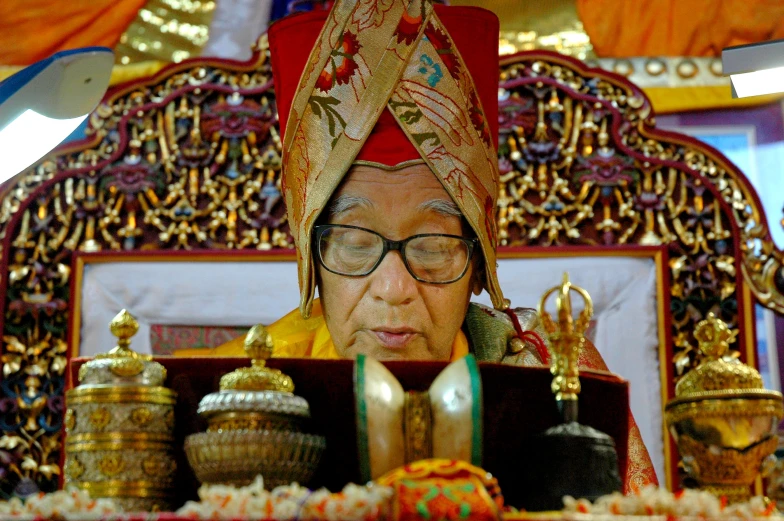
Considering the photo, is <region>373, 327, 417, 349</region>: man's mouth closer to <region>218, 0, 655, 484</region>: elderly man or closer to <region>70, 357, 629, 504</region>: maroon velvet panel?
<region>218, 0, 655, 484</region>: elderly man

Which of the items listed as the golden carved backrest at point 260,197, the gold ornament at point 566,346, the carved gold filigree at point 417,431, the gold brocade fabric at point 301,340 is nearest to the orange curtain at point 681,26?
the golden carved backrest at point 260,197

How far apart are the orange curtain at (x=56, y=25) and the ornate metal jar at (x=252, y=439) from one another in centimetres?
194

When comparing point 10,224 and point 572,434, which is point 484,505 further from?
point 10,224

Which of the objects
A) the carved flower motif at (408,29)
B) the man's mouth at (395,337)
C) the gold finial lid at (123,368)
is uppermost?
the carved flower motif at (408,29)

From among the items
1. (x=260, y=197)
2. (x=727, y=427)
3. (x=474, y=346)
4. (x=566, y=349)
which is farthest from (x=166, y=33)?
(x=727, y=427)

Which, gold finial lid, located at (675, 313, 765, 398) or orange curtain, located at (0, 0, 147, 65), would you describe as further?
orange curtain, located at (0, 0, 147, 65)

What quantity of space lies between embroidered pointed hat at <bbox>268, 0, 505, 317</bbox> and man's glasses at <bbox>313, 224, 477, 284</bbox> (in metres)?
0.04

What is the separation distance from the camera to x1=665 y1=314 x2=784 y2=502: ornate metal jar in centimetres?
135

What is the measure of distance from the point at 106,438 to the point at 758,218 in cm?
184

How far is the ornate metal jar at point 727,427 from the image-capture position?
1.35 m

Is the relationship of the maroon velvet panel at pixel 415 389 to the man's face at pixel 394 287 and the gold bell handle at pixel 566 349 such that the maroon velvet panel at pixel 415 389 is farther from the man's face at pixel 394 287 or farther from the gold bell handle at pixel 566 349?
the man's face at pixel 394 287

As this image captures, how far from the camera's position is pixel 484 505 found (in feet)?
3.54

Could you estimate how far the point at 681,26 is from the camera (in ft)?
9.80

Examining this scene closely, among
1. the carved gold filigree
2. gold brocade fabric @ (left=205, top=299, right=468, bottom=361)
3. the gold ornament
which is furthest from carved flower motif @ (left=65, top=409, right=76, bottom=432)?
gold brocade fabric @ (left=205, top=299, right=468, bottom=361)
